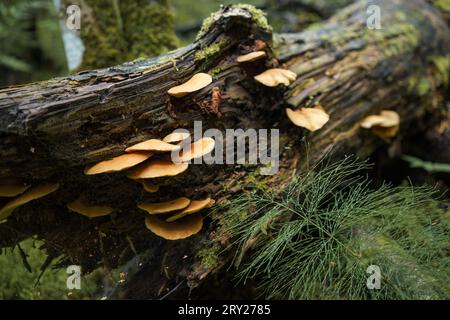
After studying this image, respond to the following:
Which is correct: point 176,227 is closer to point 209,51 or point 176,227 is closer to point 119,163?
point 119,163

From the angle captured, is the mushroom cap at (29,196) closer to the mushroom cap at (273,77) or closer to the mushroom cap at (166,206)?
the mushroom cap at (166,206)

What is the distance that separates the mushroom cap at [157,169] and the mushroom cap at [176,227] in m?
0.40

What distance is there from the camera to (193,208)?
2.96 meters

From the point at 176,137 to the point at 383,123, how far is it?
2563 millimetres

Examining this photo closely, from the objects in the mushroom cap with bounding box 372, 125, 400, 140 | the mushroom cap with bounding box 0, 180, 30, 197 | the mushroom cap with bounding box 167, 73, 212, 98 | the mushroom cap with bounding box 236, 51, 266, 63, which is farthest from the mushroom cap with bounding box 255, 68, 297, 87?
the mushroom cap with bounding box 0, 180, 30, 197

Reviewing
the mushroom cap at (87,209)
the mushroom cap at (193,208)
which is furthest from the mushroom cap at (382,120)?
the mushroom cap at (87,209)

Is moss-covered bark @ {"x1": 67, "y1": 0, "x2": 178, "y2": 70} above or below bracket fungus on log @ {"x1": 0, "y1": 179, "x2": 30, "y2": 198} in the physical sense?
above

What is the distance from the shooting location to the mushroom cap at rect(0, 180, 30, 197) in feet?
8.81

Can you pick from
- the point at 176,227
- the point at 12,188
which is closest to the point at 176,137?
the point at 176,227

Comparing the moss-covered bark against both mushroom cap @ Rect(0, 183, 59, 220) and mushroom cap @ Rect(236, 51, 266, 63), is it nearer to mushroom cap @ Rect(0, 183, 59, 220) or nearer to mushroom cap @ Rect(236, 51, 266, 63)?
mushroom cap @ Rect(236, 51, 266, 63)

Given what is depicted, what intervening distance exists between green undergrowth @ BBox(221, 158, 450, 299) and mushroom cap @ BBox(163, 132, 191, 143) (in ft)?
2.13
